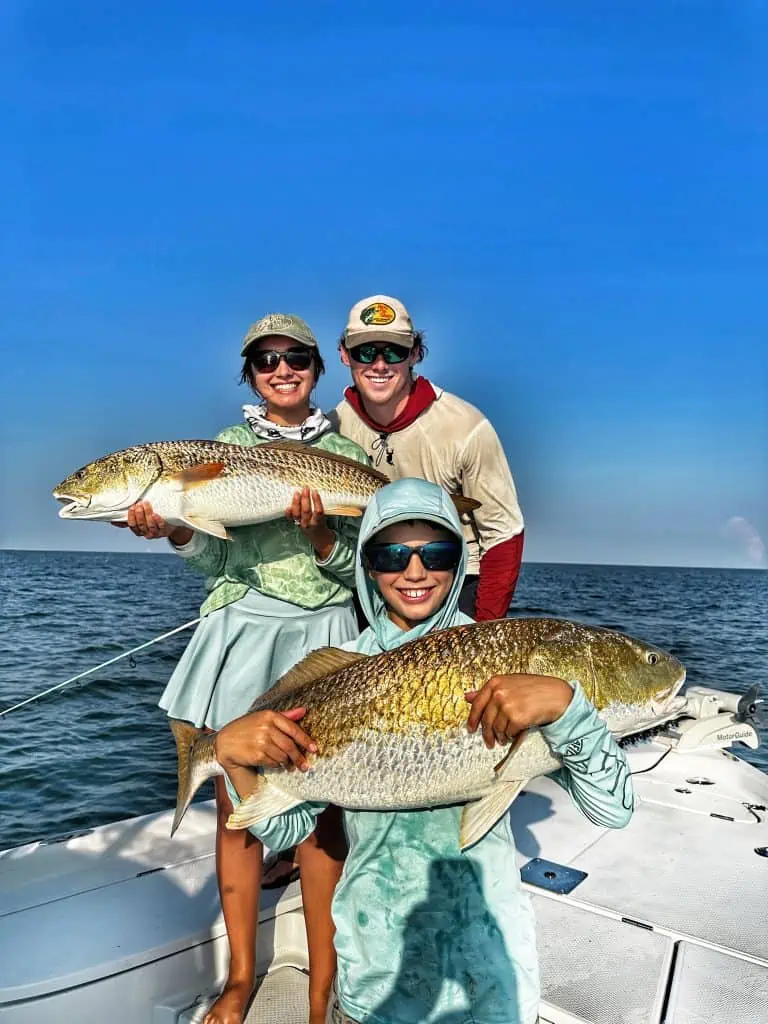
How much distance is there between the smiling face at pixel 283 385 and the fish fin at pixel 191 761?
150cm

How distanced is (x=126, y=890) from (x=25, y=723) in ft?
34.4

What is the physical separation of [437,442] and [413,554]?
149cm

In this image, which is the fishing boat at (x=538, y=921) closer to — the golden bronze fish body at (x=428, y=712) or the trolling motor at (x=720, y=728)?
the trolling motor at (x=720, y=728)

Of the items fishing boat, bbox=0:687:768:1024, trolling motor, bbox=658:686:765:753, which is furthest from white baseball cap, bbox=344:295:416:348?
trolling motor, bbox=658:686:765:753

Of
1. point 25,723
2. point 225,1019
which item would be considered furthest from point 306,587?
point 25,723

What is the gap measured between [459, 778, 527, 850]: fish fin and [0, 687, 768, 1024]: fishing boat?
1460 mm

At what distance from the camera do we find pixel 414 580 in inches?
107

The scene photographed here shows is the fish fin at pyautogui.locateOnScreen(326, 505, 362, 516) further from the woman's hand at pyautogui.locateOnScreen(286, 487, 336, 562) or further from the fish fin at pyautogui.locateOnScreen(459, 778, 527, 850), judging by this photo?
the fish fin at pyautogui.locateOnScreen(459, 778, 527, 850)

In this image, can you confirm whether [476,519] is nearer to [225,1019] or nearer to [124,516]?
[124,516]

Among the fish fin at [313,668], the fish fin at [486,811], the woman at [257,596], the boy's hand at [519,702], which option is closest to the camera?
the boy's hand at [519,702]

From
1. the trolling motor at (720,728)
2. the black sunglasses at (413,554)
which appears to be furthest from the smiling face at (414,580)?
the trolling motor at (720,728)

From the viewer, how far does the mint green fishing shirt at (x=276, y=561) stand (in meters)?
3.56

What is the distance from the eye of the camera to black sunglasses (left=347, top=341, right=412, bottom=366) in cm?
396

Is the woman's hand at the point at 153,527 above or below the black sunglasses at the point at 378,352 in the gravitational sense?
below
